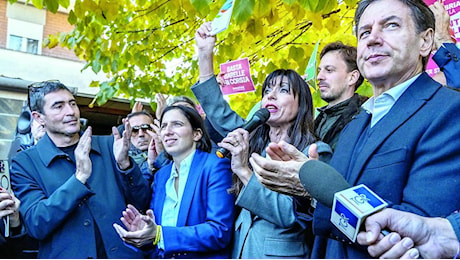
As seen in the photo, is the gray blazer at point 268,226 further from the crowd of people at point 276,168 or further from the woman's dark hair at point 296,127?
the woman's dark hair at point 296,127

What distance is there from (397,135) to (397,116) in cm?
8

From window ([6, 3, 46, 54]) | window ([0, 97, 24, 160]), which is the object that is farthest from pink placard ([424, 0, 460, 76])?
window ([6, 3, 46, 54])

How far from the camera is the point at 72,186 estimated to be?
2945mm

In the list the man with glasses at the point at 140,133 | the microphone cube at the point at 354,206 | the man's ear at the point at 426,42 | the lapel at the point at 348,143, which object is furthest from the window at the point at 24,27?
the microphone cube at the point at 354,206

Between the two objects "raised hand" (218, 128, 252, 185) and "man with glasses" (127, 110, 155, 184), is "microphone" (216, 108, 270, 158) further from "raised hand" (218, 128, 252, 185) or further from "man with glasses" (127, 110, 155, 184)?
"man with glasses" (127, 110, 155, 184)

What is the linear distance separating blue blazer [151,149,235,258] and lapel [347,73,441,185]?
1.37 metres

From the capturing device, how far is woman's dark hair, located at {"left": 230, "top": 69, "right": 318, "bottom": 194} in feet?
9.25

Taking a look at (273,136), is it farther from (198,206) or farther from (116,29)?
(116,29)

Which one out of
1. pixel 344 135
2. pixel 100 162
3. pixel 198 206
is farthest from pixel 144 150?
pixel 344 135

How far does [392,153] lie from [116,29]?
17.7 feet

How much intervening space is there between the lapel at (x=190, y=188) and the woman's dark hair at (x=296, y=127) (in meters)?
0.26

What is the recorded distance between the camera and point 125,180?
3.27 metres

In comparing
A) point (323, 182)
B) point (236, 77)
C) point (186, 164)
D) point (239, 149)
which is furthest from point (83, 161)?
point (323, 182)

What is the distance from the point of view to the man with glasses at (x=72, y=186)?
2957 mm
